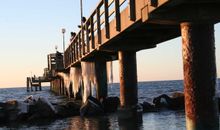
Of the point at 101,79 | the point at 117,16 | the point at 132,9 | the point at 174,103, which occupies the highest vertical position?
the point at 117,16

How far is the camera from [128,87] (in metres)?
22.2

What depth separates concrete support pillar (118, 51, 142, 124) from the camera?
22094 mm

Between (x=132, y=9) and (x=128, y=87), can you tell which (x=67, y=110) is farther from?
(x=132, y=9)

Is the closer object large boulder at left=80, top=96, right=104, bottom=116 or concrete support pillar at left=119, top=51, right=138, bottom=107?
concrete support pillar at left=119, top=51, right=138, bottom=107

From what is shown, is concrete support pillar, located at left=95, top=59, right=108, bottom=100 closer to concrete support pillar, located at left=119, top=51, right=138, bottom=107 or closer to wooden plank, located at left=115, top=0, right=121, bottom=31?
concrete support pillar, located at left=119, top=51, right=138, bottom=107

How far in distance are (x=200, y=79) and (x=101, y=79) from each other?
62.3 feet

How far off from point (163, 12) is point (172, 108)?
1939 cm

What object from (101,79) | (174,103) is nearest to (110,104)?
(101,79)

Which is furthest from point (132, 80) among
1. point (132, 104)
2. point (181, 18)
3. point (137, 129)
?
point (181, 18)

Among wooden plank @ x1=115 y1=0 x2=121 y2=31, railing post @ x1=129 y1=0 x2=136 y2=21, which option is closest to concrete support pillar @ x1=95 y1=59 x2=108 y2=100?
wooden plank @ x1=115 y1=0 x2=121 y2=31

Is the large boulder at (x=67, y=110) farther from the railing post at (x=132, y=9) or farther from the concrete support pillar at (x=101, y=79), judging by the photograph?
the railing post at (x=132, y=9)

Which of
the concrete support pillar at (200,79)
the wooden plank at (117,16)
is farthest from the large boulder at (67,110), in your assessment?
the concrete support pillar at (200,79)

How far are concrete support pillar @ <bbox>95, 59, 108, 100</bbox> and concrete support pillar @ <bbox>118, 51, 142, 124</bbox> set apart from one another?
329 inches

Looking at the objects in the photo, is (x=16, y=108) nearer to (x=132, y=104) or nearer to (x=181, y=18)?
(x=132, y=104)
